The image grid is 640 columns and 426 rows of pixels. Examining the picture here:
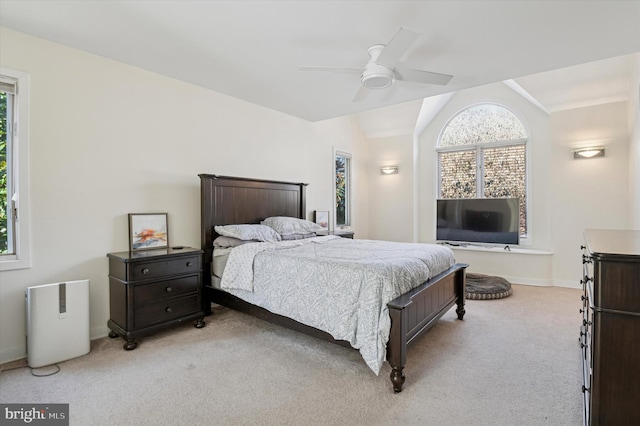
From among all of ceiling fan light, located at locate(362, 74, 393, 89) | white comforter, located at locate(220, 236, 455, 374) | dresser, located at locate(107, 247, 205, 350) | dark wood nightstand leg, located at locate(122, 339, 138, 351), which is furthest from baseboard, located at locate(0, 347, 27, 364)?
ceiling fan light, located at locate(362, 74, 393, 89)

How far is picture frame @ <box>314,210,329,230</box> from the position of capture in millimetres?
5395

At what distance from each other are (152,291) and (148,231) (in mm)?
733

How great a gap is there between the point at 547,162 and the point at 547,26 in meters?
3.31

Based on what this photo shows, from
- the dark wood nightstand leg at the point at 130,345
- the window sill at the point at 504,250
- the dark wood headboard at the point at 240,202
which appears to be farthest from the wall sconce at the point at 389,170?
the dark wood nightstand leg at the point at 130,345

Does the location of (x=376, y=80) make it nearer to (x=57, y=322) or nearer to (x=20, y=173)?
(x=20, y=173)

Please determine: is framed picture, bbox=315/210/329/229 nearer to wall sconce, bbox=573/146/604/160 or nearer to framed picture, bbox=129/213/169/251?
framed picture, bbox=129/213/169/251

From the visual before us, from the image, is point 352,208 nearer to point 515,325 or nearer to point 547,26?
point 515,325

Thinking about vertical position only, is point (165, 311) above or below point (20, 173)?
below

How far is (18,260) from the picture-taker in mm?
2588

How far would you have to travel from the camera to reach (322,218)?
18.0 ft

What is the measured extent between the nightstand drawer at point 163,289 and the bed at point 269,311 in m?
0.34

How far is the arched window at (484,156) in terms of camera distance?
5.34 m

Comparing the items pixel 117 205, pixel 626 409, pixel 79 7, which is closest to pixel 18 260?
pixel 117 205

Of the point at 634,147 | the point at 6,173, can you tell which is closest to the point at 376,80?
the point at 6,173
